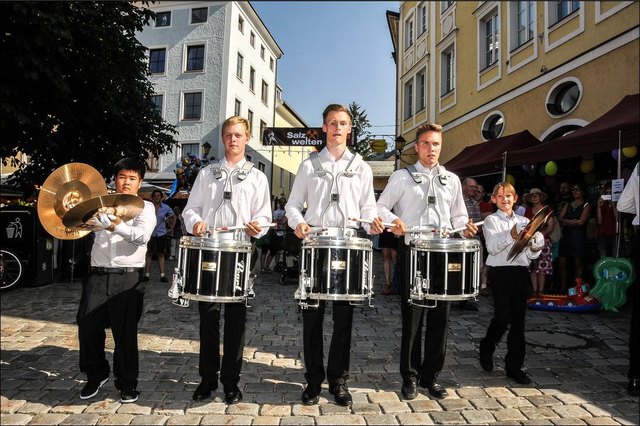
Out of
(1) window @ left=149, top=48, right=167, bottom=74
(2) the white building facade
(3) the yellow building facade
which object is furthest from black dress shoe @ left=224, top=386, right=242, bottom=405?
(1) window @ left=149, top=48, right=167, bottom=74

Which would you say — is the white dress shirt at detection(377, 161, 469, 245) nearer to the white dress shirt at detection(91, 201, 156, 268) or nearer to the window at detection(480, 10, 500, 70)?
the white dress shirt at detection(91, 201, 156, 268)

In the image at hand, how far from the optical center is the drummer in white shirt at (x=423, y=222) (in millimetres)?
3635

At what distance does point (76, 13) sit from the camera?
30.5 ft

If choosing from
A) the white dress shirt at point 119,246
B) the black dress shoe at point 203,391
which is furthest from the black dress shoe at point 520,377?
the white dress shirt at point 119,246

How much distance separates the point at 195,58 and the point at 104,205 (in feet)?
92.8

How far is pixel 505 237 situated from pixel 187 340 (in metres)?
3.72

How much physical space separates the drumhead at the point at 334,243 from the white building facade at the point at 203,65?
2422 centimetres

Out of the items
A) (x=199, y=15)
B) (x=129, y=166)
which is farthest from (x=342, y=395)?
(x=199, y=15)

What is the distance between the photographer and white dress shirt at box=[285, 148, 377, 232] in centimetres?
354

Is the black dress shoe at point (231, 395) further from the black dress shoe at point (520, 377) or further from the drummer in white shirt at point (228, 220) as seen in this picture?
the black dress shoe at point (520, 377)

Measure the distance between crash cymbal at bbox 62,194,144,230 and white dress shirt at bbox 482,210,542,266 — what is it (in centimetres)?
302

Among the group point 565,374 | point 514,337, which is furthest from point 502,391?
point 565,374

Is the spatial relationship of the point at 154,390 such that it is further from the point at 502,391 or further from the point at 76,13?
the point at 76,13

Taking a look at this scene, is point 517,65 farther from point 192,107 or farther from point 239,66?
point 192,107
